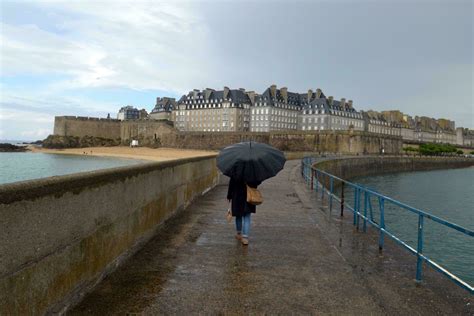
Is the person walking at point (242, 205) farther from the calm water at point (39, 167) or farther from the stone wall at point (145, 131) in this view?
the stone wall at point (145, 131)

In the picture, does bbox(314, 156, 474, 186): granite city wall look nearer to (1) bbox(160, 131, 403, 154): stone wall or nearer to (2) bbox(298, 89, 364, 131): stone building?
(1) bbox(160, 131, 403, 154): stone wall

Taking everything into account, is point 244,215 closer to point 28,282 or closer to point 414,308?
point 414,308

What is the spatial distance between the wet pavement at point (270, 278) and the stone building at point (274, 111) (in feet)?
A: 270

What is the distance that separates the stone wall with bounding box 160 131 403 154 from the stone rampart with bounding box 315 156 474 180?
20.0 ft

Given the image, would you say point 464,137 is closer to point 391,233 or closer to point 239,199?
point 391,233

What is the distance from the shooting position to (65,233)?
3529 mm

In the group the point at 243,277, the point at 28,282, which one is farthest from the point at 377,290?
the point at 28,282

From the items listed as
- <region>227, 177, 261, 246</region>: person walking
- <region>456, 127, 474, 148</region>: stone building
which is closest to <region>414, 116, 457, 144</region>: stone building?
<region>456, 127, 474, 148</region>: stone building

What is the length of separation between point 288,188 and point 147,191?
9.12 metres

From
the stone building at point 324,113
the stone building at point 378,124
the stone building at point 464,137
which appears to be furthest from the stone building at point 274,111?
the stone building at point 464,137

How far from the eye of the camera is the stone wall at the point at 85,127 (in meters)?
87.9

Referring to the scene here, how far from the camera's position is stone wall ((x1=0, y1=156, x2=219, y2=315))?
9.24 feet

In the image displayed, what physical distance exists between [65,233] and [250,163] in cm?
295

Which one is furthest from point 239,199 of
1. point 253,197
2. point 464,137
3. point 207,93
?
point 464,137
